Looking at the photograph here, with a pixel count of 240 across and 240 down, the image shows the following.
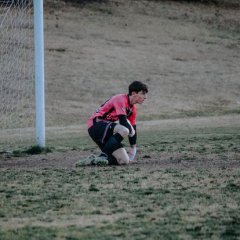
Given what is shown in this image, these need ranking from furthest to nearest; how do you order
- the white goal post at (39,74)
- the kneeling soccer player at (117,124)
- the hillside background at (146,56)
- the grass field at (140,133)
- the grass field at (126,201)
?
the hillside background at (146,56) < the white goal post at (39,74) < the kneeling soccer player at (117,124) < the grass field at (140,133) < the grass field at (126,201)

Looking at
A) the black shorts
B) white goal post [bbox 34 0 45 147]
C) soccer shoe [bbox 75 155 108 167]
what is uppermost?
white goal post [bbox 34 0 45 147]

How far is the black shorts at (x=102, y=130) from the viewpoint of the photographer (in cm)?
991

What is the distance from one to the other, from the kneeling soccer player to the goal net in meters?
6.14

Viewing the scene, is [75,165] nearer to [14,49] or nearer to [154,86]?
[14,49]

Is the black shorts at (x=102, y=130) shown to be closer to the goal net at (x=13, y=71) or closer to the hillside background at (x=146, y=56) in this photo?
the goal net at (x=13, y=71)

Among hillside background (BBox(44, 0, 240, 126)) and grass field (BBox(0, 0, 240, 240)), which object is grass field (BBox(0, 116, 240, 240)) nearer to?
grass field (BBox(0, 0, 240, 240))

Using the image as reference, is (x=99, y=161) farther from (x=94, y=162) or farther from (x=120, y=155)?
(x=120, y=155)

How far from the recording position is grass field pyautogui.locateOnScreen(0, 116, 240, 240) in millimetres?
5348

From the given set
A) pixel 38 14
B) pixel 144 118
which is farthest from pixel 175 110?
pixel 38 14

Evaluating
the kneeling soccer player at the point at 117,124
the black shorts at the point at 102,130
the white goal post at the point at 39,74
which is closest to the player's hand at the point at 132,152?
the kneeling soccer player at the point at 117,124

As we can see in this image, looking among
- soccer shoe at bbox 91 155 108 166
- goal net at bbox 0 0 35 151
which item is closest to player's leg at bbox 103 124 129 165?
soccer shoe at bbox 91 155 108 166

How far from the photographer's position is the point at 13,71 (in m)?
21.1

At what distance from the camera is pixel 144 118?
90.9 ft

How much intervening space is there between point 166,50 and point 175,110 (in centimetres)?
1092
